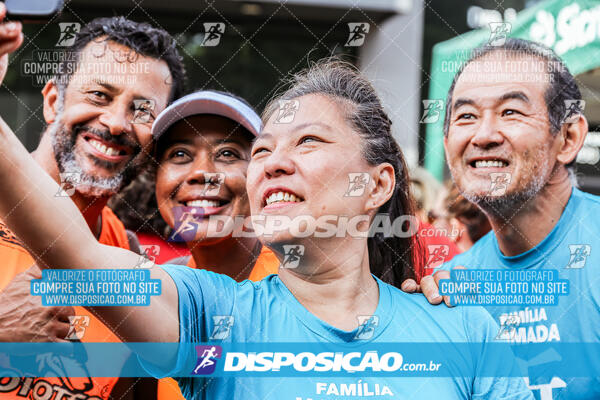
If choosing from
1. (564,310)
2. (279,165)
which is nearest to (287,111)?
(279,165)

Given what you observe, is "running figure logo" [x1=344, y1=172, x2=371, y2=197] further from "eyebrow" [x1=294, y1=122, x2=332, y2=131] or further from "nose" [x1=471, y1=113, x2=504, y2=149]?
"nose" [x1=471, y1=113, x2=504, y2=149]

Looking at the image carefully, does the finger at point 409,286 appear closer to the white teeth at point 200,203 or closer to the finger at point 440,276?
the finger at point 440,276

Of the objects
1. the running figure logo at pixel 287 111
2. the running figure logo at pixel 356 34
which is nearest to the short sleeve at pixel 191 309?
the running figure logo at pixel 287 111

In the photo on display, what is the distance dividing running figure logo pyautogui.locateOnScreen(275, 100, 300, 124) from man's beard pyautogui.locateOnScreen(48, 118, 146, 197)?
0.56 m

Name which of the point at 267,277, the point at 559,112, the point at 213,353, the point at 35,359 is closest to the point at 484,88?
the point at 559,112

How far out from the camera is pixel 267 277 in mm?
2012

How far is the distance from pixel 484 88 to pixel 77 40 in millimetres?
1560

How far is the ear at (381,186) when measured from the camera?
205cm

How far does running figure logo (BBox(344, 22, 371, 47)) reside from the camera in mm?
2291

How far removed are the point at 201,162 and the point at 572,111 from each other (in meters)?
1.46

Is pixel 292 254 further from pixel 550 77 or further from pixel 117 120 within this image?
pixel 550 77

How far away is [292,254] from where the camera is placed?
1.98 meters

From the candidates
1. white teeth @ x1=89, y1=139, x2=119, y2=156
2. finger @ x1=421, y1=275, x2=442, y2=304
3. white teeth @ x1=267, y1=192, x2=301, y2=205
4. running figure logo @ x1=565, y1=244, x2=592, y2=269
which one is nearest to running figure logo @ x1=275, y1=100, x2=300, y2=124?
white teeth @ x1=267, y1=192, x2=301, y2=205

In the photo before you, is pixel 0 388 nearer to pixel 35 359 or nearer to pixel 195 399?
pixel 35 359
